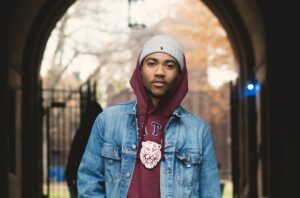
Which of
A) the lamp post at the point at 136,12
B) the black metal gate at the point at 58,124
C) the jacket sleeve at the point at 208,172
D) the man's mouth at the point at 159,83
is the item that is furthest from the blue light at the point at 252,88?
the man's mouth at the point at 159,83

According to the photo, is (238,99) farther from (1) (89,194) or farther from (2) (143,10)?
(1) (89,194)

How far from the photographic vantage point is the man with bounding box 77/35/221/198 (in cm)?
338

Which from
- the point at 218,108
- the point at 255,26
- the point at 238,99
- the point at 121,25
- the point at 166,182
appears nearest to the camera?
the point at 166,182

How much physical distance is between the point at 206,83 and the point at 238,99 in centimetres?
2190

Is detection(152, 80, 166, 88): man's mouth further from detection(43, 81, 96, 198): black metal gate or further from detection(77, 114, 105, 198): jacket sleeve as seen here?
detection(43, 81, 96, 198): black metal gate

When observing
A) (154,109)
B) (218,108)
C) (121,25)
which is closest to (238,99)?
(154,109)

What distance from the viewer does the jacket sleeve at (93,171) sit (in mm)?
3453

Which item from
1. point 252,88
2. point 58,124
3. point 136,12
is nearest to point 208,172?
point 136,12

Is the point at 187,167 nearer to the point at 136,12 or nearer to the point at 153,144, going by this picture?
the point at 153,144

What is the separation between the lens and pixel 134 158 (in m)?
3.39

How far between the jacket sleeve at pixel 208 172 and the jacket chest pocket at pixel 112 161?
1.18ft

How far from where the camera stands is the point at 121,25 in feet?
113

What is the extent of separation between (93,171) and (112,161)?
0.10 meters

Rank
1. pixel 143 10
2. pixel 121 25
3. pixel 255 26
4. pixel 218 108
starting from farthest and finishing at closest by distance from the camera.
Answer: pixel 218 108
pixel 121 25
pixel 255 26
pixel 143 10
